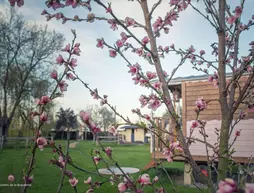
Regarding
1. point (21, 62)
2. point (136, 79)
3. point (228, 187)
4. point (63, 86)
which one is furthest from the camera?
point (21, 62)

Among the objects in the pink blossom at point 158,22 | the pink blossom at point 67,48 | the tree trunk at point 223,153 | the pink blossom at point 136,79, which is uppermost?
the pink blossom at point 158,22

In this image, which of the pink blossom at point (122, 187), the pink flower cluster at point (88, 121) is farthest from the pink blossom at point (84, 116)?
the pink blossom at point (122, 187)

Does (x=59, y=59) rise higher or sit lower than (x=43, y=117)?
higher

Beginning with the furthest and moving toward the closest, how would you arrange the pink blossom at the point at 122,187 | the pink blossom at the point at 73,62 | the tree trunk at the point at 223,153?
the pink blossom at the point at 73,62 < the tree trunk at the point at 223,153 < the pink blossom at the point at 122,187

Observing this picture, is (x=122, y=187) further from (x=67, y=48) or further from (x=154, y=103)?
(x=67, y=48)

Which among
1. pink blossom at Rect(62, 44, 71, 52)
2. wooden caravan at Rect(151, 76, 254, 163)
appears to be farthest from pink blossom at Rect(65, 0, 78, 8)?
wooden caravan at Rect(151, 76, 254, 163)

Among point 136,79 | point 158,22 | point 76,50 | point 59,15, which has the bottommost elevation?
point 136,79

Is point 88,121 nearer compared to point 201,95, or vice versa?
point 88,121

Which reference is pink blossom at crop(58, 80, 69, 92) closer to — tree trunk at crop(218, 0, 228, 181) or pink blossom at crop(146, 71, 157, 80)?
pink blossom at crop(146, 71, 157, 80)

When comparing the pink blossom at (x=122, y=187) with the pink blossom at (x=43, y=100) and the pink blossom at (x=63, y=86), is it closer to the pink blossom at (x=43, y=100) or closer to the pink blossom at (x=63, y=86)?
the pink blossom at (x=43, y=100)

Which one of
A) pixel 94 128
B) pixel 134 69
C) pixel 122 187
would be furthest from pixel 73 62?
pixel 122 187

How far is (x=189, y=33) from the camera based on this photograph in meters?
3.72

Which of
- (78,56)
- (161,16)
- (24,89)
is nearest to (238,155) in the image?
(161,16)

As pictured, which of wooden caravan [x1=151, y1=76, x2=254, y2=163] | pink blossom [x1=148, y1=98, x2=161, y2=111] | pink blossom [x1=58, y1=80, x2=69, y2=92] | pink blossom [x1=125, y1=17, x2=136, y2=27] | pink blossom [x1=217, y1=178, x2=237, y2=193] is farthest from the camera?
wooden caravan [x1=151, y1=76, x2=254, y2=163]
